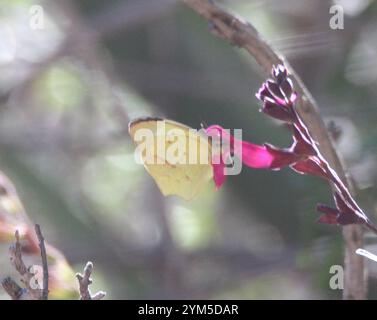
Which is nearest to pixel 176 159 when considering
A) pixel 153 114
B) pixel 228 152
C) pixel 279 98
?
pixel 228 152

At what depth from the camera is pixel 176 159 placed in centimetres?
95

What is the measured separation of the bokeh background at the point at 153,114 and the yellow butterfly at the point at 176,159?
3.63ft

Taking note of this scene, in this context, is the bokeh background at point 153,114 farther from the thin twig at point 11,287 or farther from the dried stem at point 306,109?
the thin twig at point 11,287

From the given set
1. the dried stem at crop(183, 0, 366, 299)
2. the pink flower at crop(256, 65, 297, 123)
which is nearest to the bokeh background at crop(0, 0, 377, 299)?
the dried stem at crop(183, 0, 366, 299)

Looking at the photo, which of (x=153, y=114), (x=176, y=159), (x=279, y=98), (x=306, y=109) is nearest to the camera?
A: (x=279, y=98)

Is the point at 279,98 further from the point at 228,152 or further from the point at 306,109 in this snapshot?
the point at 306,109

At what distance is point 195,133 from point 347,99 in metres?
1.20

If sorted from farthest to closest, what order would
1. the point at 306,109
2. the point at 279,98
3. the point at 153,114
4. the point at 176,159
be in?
the point at 153,114 < the point at 306,109 < the point at 176,159 < the point at 279,98

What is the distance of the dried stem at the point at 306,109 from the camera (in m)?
1.04

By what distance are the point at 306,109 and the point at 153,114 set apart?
1.48 m

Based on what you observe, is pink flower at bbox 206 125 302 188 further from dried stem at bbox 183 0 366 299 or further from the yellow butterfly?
dried stem at bbox 183 0 366 299

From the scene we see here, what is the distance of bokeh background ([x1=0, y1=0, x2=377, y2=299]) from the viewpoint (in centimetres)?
229

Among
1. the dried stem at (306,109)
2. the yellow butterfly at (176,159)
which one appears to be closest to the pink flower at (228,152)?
the yellow butterfly at (176,159)

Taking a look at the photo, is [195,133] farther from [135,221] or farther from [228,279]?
[135,221]
